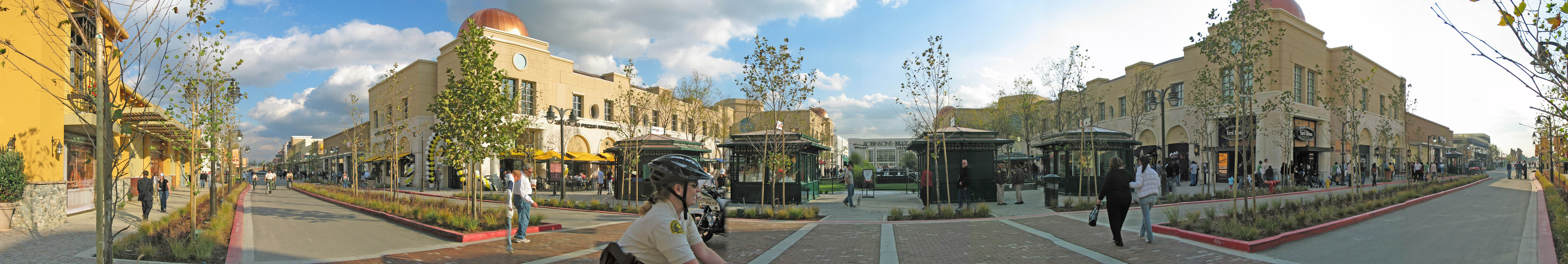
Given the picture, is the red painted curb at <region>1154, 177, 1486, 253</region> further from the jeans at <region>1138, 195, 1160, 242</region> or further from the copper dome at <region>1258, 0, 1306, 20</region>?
the copper dome at <region>1258, 0, 1306, 20</region>

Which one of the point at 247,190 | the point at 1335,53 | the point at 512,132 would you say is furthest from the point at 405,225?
the point at 1335,53

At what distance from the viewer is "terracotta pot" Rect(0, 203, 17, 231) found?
10.9m

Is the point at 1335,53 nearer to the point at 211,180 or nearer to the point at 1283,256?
the point at 1283,256

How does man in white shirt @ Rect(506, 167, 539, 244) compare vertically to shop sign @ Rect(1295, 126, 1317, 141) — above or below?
below

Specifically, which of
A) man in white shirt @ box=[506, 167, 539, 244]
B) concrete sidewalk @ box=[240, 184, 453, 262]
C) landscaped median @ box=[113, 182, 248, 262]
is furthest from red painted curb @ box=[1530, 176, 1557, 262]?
landscaped median @ box=[113, 182, 248, 262]

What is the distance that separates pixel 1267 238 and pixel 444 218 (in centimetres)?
1221

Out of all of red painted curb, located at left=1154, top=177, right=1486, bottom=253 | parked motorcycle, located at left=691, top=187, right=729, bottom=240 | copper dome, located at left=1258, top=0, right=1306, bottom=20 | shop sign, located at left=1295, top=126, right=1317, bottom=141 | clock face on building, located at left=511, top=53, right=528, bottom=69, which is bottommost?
red painted curb, located at left=1154, top=177, right=1486, bottom=253

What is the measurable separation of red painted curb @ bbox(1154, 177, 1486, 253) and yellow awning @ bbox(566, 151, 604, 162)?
25559 mm

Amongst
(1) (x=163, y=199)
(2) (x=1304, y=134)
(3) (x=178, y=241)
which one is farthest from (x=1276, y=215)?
(2) (x=1304, y=134)

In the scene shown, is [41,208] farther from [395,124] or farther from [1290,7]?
[1290,7]

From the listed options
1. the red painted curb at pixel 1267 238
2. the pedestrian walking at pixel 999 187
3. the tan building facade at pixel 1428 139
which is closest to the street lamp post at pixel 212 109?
the red painted curb at pixel 1267 238

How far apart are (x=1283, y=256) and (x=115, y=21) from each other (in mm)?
12674

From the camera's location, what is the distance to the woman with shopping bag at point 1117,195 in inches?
331

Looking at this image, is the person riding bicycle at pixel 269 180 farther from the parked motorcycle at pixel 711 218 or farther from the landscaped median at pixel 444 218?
the parked motorcycle at pixel 711 218
